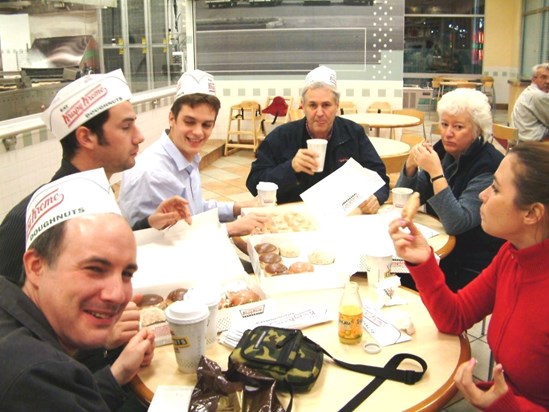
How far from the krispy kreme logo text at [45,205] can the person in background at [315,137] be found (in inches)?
75.3

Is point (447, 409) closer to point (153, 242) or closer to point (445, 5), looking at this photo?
point (153, 242)

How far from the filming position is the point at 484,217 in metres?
1.76

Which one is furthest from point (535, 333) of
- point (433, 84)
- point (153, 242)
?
point (433, 84)

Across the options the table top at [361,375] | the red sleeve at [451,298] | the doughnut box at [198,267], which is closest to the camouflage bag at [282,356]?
the table top at [361,375]

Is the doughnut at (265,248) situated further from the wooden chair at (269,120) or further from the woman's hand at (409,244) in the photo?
the wooden chair at (269,120)

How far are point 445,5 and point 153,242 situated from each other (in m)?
15.4

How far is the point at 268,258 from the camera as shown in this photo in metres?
2.10

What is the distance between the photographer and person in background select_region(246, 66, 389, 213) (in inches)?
125

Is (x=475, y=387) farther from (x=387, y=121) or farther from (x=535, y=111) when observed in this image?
(x=535, y=111)

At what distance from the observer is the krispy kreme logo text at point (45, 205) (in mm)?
1271

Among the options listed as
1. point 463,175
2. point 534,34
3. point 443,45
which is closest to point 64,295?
point 463,175

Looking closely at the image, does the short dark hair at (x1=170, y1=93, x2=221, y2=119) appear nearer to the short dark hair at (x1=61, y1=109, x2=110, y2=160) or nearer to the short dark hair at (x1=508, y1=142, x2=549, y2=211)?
the short dark hair at (x1=61, y1=109, x2=110, y2=160)

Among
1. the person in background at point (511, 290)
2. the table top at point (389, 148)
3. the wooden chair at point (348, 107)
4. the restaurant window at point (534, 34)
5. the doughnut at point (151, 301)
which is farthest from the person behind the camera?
the restaurant window at point (534, 34)

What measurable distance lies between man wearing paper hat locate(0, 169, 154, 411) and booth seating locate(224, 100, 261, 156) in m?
7.74
